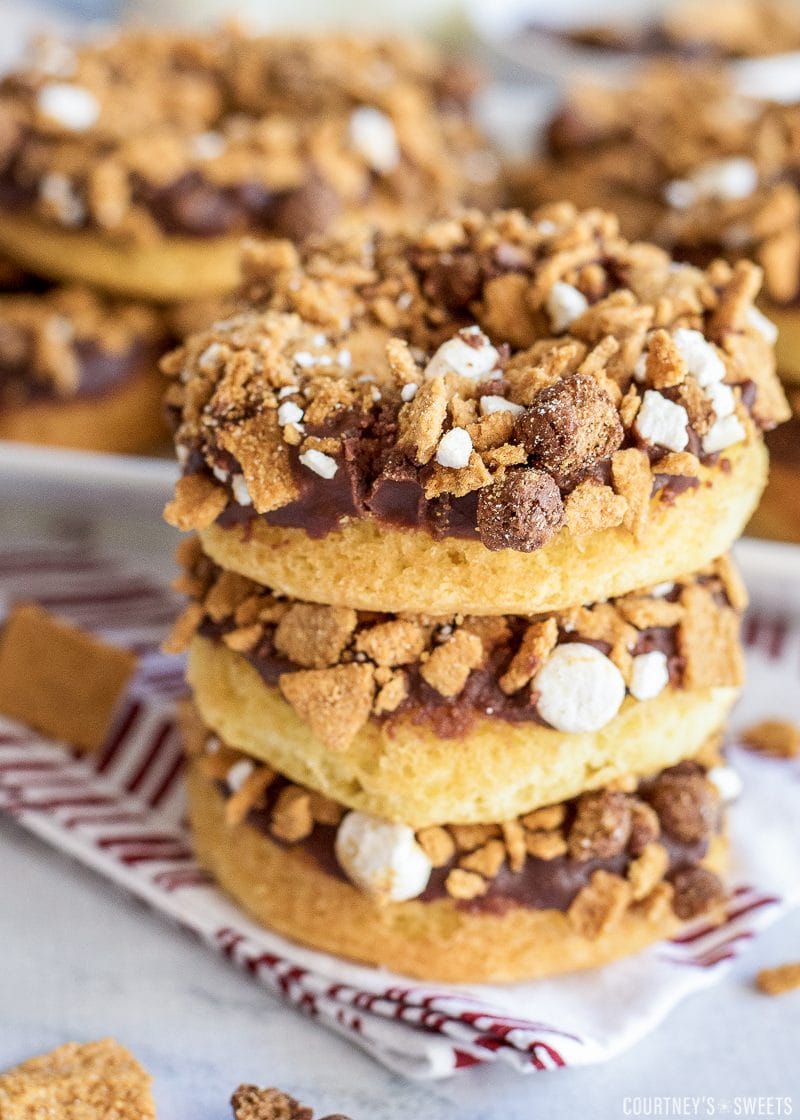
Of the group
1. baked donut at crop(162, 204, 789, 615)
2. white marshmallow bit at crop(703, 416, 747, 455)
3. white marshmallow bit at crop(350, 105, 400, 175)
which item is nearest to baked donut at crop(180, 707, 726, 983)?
baked donut at crop(162, 204, 789, 615)

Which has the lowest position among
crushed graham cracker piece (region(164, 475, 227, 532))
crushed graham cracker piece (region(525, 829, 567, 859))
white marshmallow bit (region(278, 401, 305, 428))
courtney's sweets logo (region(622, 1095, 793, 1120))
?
courtney's sweets logo (region(622, 1095, 793, 1120))

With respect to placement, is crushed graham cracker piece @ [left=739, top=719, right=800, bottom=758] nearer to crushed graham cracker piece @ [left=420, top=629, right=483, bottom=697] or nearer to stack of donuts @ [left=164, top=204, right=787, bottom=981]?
stack of donuts @ [left=164, top=204, right=787, bottom=981]

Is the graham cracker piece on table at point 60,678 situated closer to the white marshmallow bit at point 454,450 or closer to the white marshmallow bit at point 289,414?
the white marshmallow bit at point 289,414

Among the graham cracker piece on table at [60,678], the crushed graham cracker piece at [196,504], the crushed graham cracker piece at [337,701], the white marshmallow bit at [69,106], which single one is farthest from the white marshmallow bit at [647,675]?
the white marshmallow bit at [69,106]

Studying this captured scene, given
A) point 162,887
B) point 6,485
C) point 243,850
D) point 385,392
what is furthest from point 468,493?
point 6,485

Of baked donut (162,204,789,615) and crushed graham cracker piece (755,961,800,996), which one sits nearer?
baked donut (162,204,789,615)

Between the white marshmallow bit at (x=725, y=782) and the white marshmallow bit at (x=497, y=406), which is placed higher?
the white marshmallow bit at (x=497, y=406)

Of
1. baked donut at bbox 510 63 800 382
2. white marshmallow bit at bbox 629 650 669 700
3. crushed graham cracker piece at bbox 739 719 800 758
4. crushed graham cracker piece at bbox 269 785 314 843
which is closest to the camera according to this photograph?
white marshmallow bit at bbox 629 650 669 700
